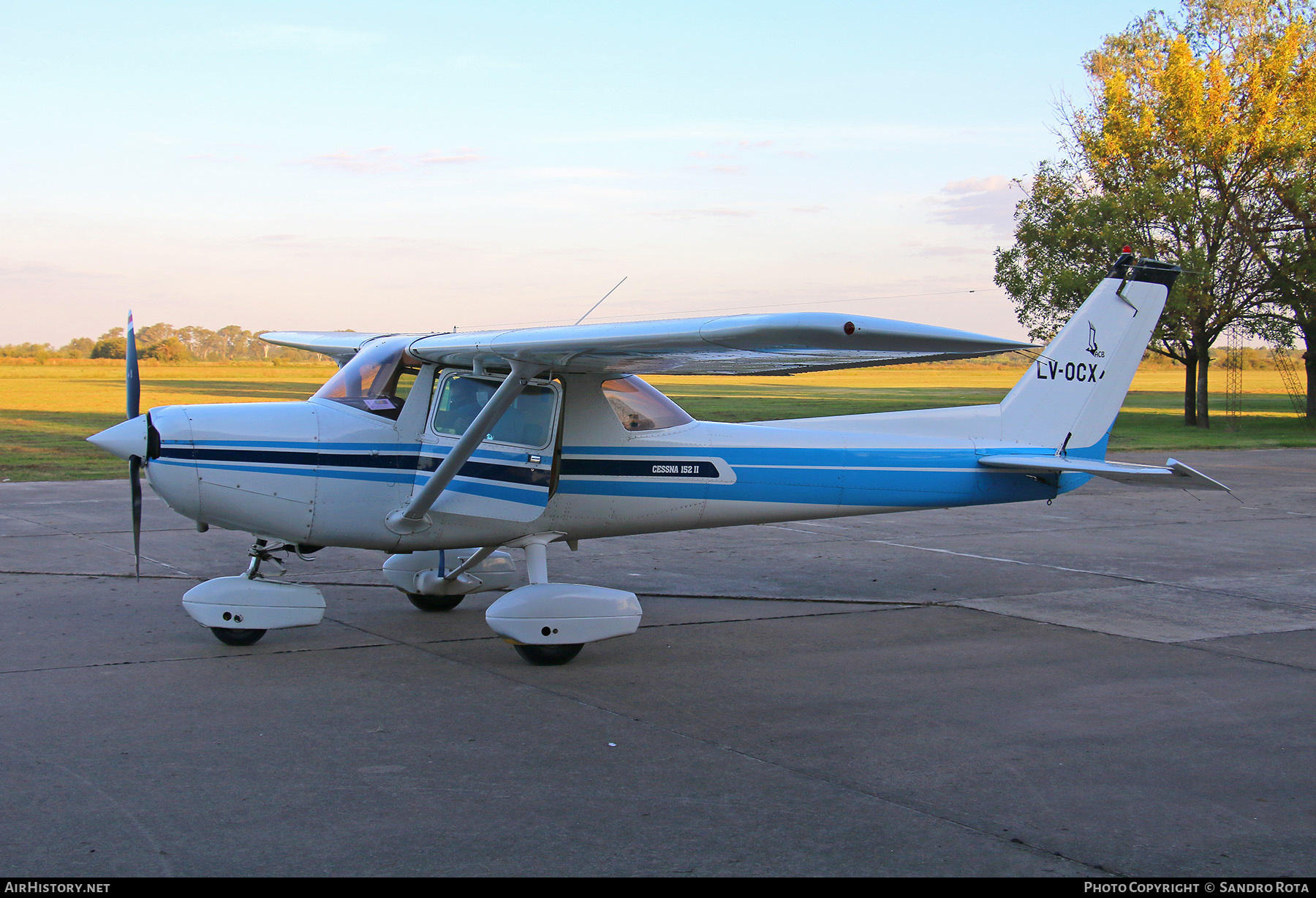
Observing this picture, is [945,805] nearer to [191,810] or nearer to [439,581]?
[191,810]

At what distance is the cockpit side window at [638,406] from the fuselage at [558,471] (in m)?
0.05

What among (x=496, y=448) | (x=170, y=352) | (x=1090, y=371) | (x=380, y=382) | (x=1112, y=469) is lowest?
(x=1112, y=469)

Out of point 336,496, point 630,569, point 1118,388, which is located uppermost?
point 1118,388

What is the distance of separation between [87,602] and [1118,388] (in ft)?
27.9

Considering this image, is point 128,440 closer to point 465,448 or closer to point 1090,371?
point 465,448

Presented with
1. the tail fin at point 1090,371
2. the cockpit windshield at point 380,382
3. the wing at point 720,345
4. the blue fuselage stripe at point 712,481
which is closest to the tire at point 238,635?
the blue fuselage stripe at point 712,481

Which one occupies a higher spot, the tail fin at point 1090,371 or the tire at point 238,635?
the tail fin at point 1090,371

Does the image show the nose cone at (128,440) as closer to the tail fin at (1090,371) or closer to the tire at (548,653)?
the tire at (548,653)

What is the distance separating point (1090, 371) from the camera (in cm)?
890

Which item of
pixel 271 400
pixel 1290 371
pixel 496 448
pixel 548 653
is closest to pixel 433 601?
pixel 496 448

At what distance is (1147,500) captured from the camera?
53.2ft

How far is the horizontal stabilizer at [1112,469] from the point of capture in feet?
25.0

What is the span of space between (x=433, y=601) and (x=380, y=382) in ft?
6.31
